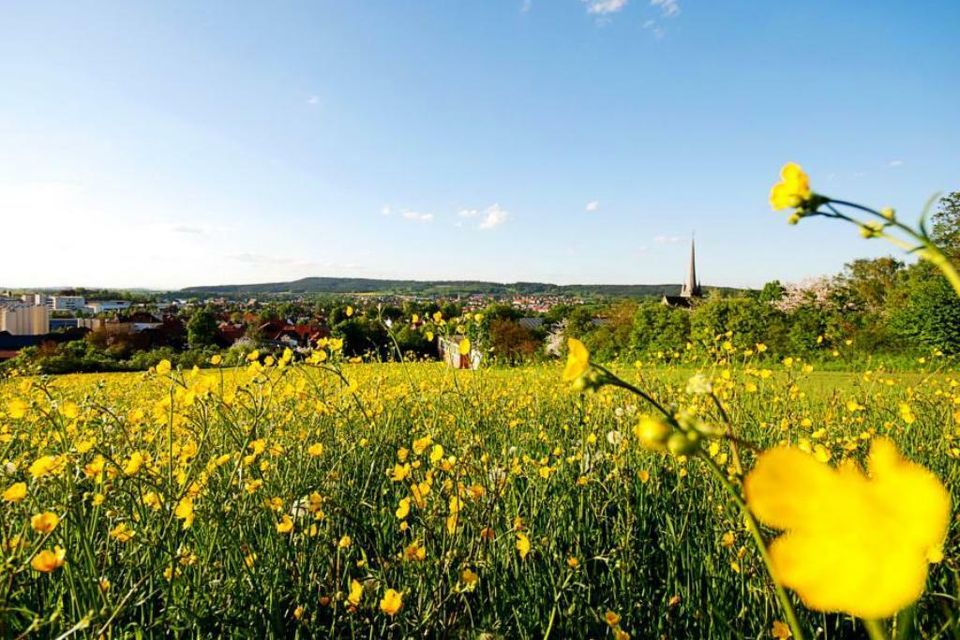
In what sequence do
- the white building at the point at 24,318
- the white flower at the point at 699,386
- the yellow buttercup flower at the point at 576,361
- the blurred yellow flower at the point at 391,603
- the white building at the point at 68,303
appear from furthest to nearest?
the white building at the point at 68,303
the white building at the point at 24,318
the blurred yellow flower at the point at 391,603
the white flower at the point at 699,386
the yellow buttercup flower at the point at 576,361

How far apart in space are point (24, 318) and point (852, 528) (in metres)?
60.1

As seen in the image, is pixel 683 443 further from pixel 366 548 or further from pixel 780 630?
pixel 366 548

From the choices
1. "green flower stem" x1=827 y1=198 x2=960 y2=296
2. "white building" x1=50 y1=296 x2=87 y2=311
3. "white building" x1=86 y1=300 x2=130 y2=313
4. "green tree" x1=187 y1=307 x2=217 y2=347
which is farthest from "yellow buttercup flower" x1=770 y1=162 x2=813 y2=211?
"white building" x1=50 y1=296 x2=87 y2=311

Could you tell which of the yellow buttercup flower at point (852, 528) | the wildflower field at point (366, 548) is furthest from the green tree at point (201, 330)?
the yellow buttercup flower at point (852, 528)

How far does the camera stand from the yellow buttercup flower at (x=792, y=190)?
1.74 ft

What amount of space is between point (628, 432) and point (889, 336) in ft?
45.6

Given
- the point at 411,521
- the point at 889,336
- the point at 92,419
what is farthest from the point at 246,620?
the point at 889,336

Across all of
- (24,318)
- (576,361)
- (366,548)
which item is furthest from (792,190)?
(24,318)

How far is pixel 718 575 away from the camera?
5.11 ft

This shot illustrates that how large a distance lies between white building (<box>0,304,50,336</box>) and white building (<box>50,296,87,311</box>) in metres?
27.0

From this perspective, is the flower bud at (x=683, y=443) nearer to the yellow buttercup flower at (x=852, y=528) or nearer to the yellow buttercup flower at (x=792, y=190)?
the yellow buttercup flower at (x=852, y=528)

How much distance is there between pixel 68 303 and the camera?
72.8 metres

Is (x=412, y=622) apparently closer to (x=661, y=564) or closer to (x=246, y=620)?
(x=246, y=620)

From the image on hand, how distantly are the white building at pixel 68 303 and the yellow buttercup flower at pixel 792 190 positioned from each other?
87779 millimetres
